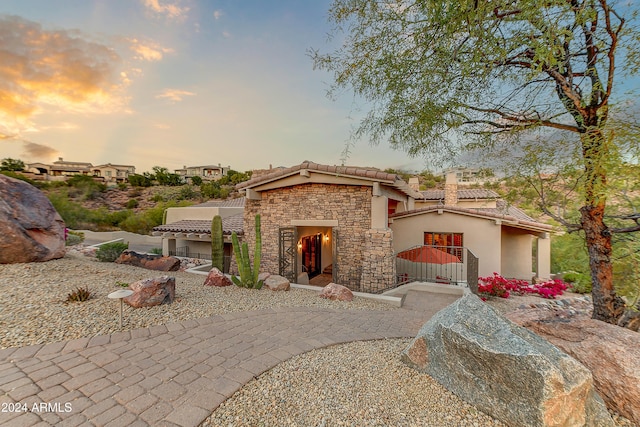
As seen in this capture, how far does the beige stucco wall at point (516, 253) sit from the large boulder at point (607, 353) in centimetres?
1127

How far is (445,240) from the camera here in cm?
1283

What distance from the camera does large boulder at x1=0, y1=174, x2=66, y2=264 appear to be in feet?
26.6

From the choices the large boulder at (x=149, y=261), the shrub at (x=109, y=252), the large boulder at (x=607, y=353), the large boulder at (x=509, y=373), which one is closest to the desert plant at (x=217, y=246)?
the large boulder at (x=149, y=261)

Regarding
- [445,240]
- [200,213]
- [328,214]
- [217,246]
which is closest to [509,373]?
[328,214]

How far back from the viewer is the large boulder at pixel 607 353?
2939 mm

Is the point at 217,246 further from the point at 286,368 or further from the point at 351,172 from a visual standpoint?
the point at 286,368

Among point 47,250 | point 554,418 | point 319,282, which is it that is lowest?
point 319,282

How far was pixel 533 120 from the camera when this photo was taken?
4375mm

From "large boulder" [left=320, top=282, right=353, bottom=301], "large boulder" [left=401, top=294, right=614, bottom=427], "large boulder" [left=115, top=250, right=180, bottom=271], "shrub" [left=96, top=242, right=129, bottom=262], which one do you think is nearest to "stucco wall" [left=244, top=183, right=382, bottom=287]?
"large boulder" [left=320, top=282, right=353, bottom=301]

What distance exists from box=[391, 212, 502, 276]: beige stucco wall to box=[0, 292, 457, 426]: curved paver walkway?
7905 millimetres

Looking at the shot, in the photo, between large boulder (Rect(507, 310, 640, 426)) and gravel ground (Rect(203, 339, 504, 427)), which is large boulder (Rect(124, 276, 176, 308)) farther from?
large boulder (Rect(507, 310, 640, 426))

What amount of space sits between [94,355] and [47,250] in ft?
26.7

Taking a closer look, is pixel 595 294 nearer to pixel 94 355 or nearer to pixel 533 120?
pixel 533 120

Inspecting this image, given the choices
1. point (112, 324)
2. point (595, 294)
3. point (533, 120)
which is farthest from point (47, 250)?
point (595, 294)
